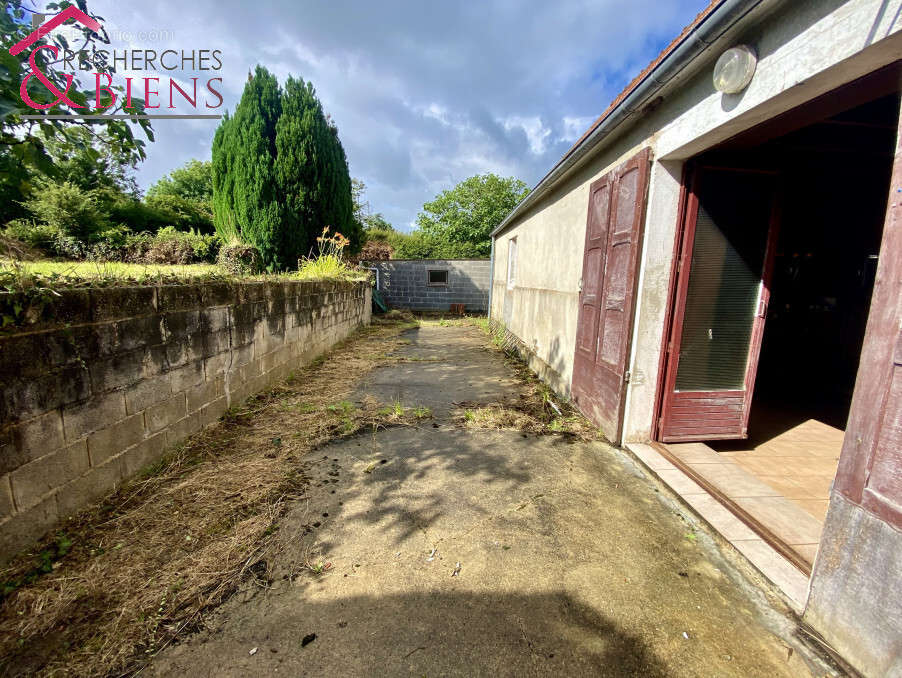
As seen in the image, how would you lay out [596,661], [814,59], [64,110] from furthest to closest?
[64,110] < [814,59] < [596,661]

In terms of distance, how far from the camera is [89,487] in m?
2.04

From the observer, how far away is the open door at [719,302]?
9.18 feet

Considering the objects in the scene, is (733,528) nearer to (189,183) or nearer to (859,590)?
(859,590)

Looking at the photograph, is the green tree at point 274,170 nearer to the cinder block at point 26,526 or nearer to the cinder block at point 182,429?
the cinder block at point 182,429

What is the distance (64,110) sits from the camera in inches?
82.9

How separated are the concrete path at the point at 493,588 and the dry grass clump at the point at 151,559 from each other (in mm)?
141

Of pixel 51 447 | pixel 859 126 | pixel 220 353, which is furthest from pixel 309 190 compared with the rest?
pixel 859 126

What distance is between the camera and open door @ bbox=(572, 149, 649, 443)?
2.97 metres

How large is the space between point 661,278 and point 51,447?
3956 millimetres

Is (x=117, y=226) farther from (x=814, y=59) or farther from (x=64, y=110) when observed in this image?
(x=814, y=59)

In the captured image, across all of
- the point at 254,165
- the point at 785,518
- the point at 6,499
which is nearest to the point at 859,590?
the point at 785,518

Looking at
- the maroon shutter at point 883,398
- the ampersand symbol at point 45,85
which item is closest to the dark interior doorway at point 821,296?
the maroon shutter at point 883,398

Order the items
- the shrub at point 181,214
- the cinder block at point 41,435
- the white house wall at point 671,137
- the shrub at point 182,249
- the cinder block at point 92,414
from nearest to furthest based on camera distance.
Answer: the white house wall at point 671,137 < the cinder block at point 41,435 < the cinder block at point 92,414 < the shrub at point 182,249 < the shrub at point 181,214

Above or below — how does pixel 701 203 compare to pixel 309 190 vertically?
below
